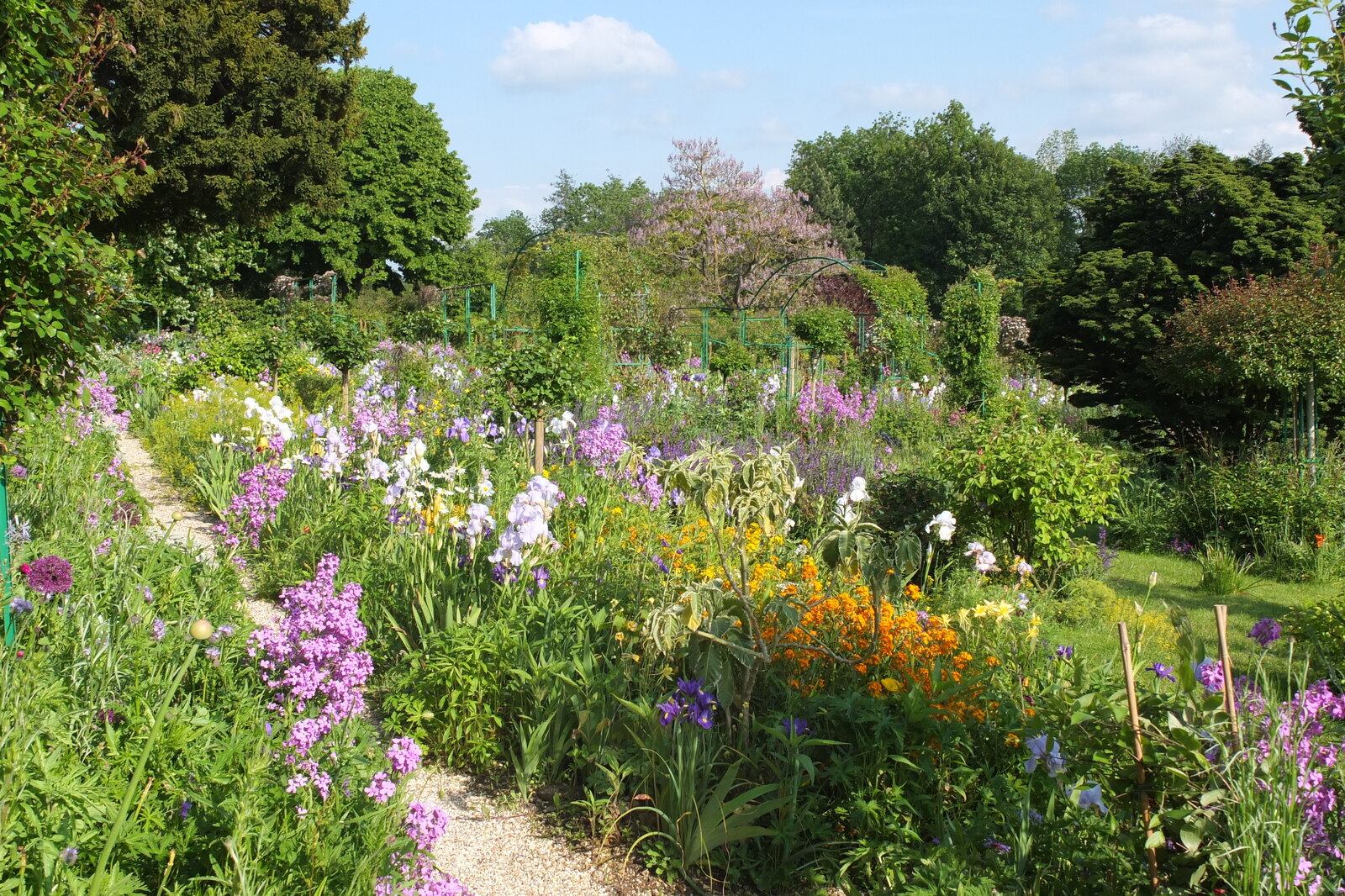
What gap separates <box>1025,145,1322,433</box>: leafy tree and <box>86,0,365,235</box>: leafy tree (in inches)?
481

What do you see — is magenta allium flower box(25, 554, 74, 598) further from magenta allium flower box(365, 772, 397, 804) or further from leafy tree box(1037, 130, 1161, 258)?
leafy tree box(1037, 130, 1161, 258)

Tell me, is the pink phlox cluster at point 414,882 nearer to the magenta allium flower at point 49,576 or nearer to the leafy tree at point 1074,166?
the magenta allium flower at point 49,576

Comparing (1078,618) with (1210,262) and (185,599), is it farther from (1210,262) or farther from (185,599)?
(1210,262)

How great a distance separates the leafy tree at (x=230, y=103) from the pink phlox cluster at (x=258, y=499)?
10435mm

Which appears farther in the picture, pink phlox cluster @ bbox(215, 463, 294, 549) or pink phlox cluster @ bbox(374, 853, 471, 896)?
pink phlox cluster @ bbox(215, 463, 294, 549)

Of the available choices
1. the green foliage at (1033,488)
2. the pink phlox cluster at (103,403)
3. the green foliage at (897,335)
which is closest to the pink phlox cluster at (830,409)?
the green foliage at (897,335)

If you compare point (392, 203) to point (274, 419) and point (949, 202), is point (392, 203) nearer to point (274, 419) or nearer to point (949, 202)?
point (949, 202)

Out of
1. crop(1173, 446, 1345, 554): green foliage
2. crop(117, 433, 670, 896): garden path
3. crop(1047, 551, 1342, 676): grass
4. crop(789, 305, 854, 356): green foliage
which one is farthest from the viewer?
crop(789, 305, 854, 356): green foliage

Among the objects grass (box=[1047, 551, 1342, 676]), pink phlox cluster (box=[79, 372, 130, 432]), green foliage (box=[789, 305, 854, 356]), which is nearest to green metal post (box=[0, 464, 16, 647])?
grass (box=[1047, 551, 1342, 676])

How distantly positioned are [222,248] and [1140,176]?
14.3 meters

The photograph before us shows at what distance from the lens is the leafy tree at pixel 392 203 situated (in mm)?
29000

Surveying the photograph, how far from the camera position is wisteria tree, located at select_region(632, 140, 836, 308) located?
2714cm

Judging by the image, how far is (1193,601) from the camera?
19.8ft

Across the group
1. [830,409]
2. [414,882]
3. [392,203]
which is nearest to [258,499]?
[414,882]
